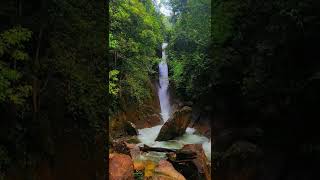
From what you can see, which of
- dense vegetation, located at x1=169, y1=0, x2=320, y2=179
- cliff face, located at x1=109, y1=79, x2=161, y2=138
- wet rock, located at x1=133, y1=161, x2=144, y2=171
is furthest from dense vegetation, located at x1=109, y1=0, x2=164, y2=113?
dense vegetation, located at x1=169, y1=0, x2=320, y2=179

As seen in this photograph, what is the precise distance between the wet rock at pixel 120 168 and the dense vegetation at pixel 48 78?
1248 mm

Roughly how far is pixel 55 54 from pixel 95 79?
129 cm

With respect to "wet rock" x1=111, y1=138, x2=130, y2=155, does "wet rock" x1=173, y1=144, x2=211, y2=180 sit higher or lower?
lower

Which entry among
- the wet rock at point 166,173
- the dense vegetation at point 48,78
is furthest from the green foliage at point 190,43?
the dense vegetation at point 48,78

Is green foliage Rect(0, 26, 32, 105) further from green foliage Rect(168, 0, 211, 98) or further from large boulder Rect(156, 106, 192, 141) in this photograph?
large boulder Rect(156, 106, 192, 141)

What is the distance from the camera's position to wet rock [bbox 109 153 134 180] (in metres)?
8.60

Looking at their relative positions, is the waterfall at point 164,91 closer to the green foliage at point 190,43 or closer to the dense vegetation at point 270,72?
the green foliage at point 190,43

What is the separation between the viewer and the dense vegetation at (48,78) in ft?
19.8

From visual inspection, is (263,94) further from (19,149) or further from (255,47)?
(19,149)

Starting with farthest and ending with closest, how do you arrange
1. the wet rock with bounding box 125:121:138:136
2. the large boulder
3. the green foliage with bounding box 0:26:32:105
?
1. the wet rock with bounding box 125:121:138:136
2. the large boulder
3. the green foliage with bounding box 0:26:32:105

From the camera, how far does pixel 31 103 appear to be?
21.8 ft

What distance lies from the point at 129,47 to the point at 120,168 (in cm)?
595

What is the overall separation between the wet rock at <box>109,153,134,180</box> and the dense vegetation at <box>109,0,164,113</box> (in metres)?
3.98

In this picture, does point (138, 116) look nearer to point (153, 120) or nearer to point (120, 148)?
point (153, 120)
